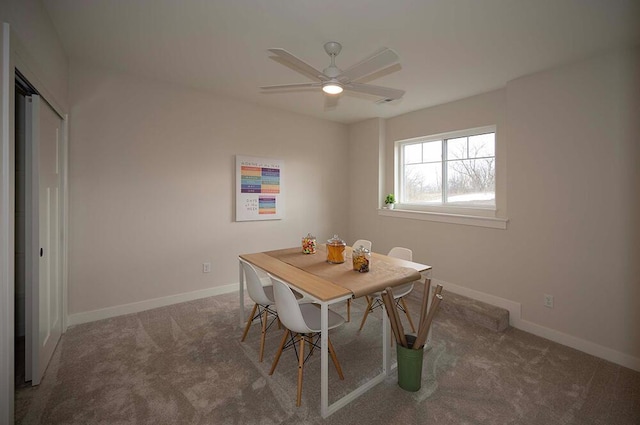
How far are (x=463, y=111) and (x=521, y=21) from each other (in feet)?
5.44

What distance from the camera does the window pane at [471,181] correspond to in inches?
138

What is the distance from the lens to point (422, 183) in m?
4.31

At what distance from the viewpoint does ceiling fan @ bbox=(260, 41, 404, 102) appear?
1701mm

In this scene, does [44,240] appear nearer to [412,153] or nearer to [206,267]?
[206,267]

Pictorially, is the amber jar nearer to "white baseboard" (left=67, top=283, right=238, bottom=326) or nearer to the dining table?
Result: the dining table

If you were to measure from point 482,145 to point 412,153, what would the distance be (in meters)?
1.05

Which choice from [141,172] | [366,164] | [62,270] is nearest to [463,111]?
[366,164]

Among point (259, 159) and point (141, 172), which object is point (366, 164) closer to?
point (259, 159)

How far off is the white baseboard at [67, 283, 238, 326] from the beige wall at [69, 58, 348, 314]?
0.19 ft

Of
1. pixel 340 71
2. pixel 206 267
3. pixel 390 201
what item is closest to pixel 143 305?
pixel 206 267

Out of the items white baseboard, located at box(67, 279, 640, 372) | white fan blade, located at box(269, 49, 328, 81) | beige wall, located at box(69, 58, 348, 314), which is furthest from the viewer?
beige wall, located at box(69, 58, 348, 314)

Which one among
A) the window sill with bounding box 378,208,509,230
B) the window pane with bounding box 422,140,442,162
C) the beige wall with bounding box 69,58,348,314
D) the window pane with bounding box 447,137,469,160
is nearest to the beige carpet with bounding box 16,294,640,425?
the beige wall with bounding box 69,58,348,314

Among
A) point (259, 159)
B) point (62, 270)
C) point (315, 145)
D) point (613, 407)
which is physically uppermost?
point (315, 145)

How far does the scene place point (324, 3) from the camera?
1.87m
